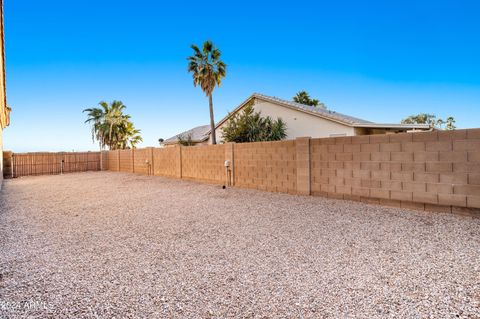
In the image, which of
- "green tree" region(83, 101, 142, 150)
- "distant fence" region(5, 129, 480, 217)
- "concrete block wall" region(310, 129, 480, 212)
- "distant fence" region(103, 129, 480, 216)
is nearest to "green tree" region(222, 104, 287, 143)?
"distant fence" region(5, 129, 480, 217)

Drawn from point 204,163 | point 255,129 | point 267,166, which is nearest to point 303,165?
point 267,166

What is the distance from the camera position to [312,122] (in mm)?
16578

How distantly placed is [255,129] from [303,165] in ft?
29.4

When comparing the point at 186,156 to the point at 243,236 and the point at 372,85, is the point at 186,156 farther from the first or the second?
the point at 372,85

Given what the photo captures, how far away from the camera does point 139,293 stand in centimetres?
277

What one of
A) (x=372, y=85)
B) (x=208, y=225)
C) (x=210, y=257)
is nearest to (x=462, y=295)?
(x=210, y=257)

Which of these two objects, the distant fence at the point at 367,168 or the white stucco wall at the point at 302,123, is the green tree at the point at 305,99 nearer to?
the white stucco wall at the point at 302,123

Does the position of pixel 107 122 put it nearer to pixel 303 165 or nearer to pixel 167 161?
pixel 167 161

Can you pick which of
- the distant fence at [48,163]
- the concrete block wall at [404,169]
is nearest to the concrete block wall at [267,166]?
the concrete block wall at [404,169]

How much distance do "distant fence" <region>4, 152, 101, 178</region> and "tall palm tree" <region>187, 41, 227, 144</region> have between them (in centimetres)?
1298

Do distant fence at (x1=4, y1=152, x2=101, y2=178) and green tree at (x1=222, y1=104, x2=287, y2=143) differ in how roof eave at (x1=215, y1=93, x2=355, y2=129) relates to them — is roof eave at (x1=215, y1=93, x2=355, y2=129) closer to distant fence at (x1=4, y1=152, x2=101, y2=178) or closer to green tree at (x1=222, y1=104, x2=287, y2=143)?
green tree at (x1=222, y1=104, x2=287, y2=143)

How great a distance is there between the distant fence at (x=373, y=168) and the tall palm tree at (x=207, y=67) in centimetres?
1003

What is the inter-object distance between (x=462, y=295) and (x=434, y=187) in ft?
14.0

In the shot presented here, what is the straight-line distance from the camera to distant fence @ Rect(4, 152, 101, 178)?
66.4 feet
